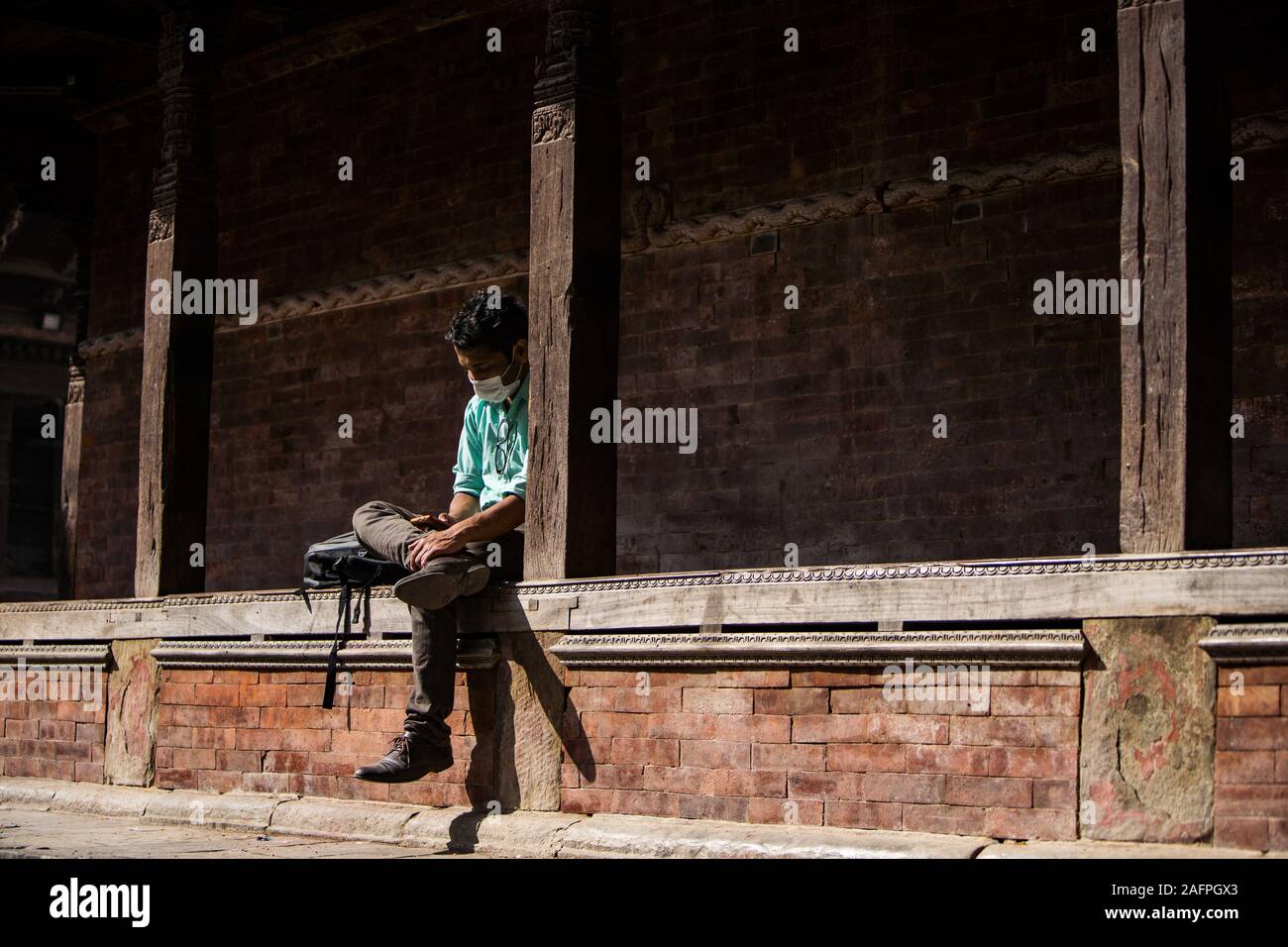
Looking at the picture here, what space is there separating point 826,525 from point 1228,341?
5038 millimetres

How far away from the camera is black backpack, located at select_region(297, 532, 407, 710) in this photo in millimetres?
7168

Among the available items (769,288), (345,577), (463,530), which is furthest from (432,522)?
(769,288)

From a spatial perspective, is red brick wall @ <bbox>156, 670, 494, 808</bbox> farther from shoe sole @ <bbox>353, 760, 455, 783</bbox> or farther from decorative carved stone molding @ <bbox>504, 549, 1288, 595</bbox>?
decorative carved stone molding @ <bbox>504, 549, 1288, 595</bbox>

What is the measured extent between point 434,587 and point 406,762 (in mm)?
645

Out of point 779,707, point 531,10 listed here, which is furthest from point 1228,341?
point 531,10

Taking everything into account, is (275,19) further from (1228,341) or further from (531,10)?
(1228,341)

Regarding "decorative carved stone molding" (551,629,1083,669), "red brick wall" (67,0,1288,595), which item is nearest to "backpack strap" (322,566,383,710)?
"decorative carved stone molding" (551,629,1083,669)

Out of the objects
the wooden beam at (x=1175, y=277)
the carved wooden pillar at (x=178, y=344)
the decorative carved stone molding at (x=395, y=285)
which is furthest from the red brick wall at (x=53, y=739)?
the wooden beam at (x=1175, y=277)

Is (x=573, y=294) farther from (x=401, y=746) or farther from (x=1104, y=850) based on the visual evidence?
(x=1104, y=850)

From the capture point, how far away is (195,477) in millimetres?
8961

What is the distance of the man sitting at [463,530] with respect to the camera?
6.51 m

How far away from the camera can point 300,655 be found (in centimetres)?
764

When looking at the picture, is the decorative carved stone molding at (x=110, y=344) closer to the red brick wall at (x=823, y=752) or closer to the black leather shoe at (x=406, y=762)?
the black leather shoe at (x=406, y=762)

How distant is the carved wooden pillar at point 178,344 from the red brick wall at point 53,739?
0.75 meters
